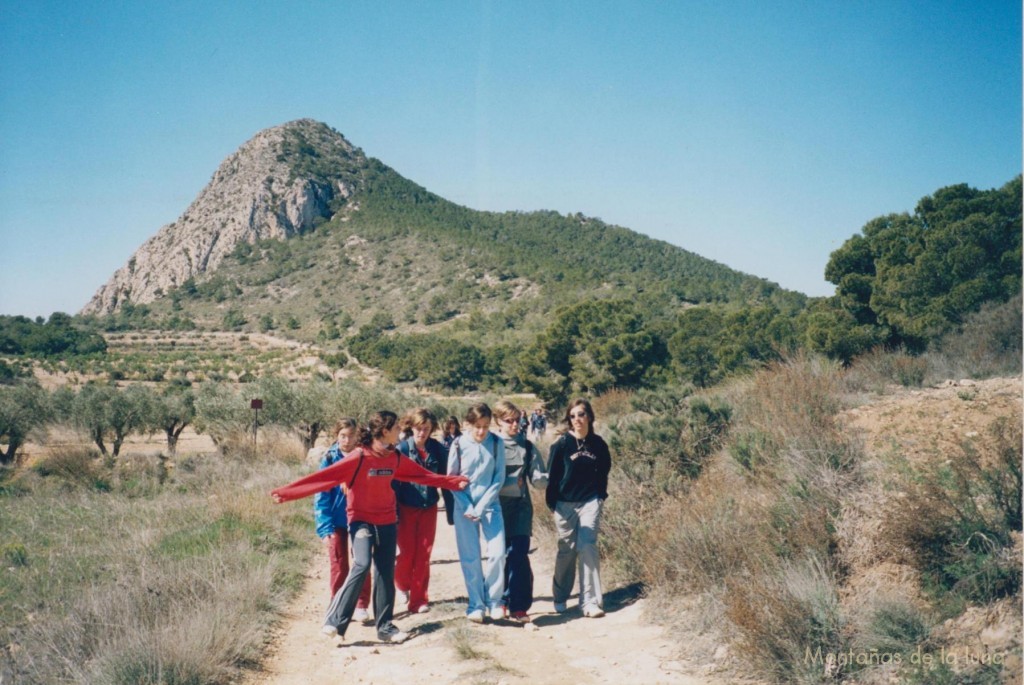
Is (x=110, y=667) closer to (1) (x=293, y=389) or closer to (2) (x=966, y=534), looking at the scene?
(2) (x=966, y=534)

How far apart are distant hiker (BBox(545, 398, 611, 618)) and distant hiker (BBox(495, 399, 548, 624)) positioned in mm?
196

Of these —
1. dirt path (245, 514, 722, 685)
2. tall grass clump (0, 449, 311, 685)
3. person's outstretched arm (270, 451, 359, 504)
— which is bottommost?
dirt path (245, 514, 722, 685)

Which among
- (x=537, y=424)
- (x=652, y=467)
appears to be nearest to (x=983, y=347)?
(x=652, y=467)

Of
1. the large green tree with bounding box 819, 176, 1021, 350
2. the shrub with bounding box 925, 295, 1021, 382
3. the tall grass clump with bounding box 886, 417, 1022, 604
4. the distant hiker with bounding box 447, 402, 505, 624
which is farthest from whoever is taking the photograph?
the large green tree with bounding box 819, 176, 1021, 350

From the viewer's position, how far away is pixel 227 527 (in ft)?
29.1

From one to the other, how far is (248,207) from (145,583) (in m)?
105

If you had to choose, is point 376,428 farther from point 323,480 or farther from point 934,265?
point 934,265

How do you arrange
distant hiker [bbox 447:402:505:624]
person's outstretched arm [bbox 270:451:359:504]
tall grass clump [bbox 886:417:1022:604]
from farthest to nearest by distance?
distant hiker [bbox 447:402:505:624], person's outstretched arm [bbox 270:451:359:504], tall grass clump [bbox 886:417:1022:604]

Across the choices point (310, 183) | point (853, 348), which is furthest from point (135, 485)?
point (310, 183)

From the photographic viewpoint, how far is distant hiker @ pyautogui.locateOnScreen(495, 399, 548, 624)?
587cm

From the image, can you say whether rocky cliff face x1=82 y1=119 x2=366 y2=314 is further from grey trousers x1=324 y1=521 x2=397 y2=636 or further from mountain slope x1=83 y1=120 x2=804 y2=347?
grey trousers x1=324 y1=521 x2=397 y2=636

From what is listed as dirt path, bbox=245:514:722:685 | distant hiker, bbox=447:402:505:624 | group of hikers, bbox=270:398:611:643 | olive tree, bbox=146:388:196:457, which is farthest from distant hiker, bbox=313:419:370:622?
olive tree, bbox=146:388:196:457

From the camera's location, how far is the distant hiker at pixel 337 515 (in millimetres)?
5926

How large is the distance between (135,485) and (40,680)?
1114 centimetres
